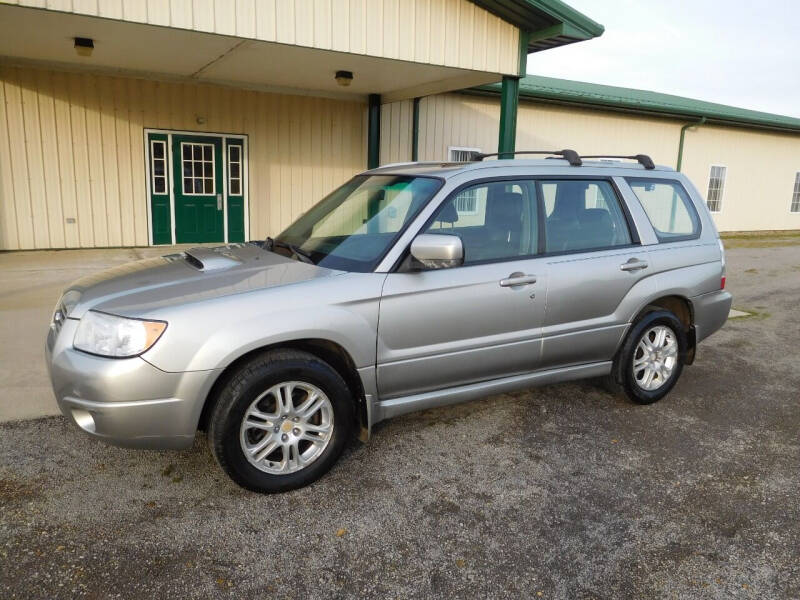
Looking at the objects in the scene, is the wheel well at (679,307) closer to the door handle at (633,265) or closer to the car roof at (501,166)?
the door handle at (633,265)

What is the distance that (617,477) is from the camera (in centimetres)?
371

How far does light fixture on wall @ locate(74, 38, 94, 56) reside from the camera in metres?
8.42

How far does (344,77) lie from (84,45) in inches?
157

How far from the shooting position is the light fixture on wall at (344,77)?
34.5 ft

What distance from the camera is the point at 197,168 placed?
12.2 meters

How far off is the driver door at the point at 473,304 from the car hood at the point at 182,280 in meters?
0.53

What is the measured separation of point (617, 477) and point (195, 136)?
10.7 meters

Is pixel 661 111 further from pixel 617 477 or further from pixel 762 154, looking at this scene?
pixel 617 477

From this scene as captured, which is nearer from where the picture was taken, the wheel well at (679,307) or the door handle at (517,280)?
the door handle at (517,280)

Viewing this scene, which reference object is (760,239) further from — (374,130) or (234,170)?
(234,170)

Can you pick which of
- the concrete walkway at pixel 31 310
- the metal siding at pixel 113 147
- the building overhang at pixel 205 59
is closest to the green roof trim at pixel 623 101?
the building overhang at pixel 205 59

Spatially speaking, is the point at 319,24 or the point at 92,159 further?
the point at 92,159

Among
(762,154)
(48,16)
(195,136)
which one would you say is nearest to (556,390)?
(48,16)

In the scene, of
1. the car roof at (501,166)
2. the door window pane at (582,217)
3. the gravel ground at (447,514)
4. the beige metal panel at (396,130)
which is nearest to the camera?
the gravel ground at (447,514)
